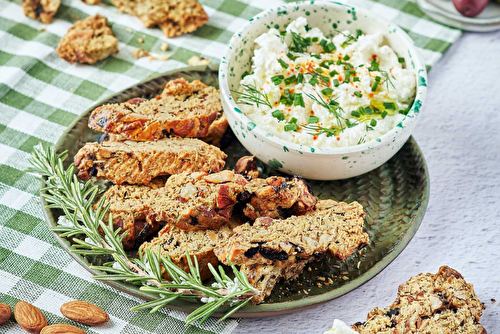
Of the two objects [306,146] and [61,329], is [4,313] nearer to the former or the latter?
[61,329]

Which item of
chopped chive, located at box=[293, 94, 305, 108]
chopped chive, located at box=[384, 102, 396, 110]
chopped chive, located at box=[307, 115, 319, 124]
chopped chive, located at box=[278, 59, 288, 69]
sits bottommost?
chopped chive, located at box=[307, 115, 319, 124]

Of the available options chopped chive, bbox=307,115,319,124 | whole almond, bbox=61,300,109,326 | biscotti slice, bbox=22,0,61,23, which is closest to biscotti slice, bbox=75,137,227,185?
chopped chive, bbox=307,115,319,124

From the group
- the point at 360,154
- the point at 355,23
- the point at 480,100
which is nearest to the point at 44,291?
the point at 360,154

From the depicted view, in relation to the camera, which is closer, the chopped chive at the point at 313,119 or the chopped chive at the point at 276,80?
the chopped chive at the point at 313,119

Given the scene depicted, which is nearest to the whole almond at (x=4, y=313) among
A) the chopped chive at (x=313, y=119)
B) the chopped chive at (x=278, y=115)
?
the chopped chive at (x=278, y=115)

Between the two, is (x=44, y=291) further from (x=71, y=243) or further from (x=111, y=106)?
(x=111, y=106)

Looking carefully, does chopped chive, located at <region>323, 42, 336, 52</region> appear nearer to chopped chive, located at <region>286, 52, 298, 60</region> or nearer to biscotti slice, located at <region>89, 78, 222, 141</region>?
chopped chive, located at <region>286, 52, 298, 60</region>

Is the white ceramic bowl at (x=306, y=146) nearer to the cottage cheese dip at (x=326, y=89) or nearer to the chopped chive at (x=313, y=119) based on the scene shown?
the cottage cheese dip at (x=326, y=89)
